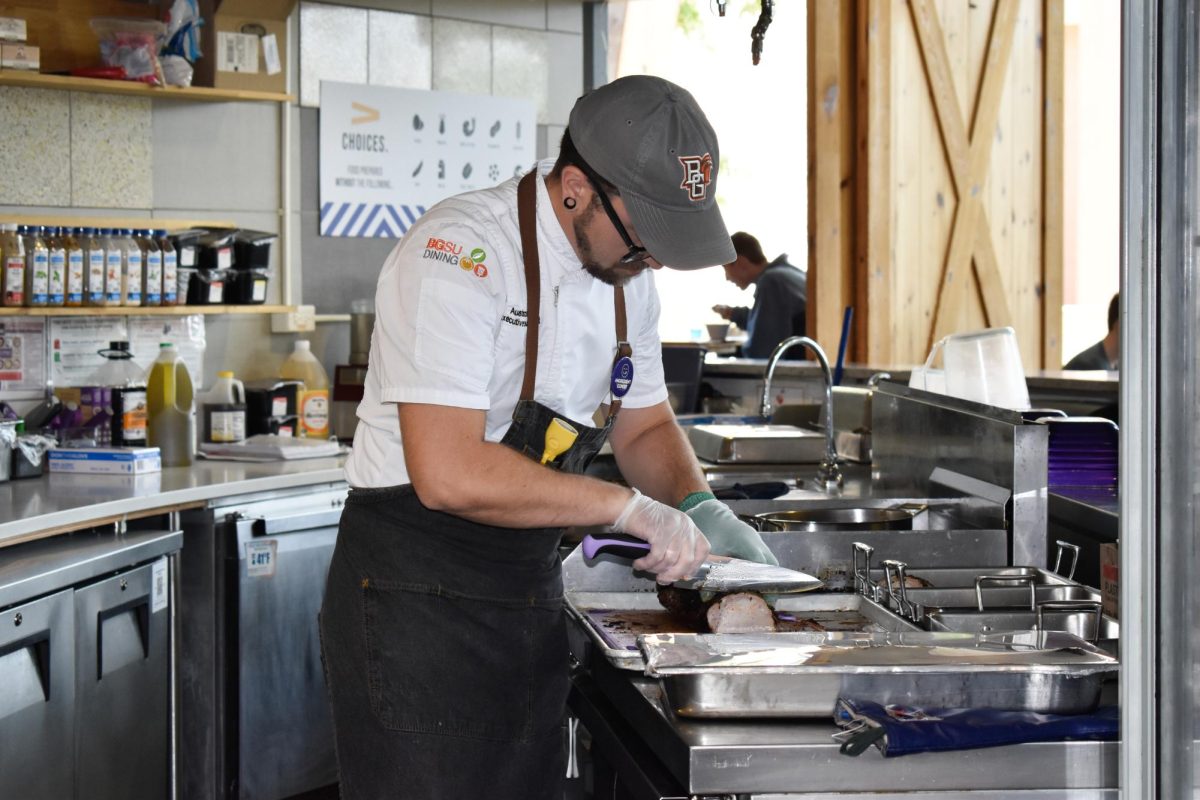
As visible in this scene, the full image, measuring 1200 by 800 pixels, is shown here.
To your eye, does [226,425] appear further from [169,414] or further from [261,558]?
[261,558]

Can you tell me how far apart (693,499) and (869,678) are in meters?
0.77

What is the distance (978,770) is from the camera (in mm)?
1396

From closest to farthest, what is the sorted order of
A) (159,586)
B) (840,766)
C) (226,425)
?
(840,766), (159,586), (226,425)

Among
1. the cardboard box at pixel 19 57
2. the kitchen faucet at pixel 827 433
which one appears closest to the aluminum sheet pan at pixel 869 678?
the kitchen faucet at pixel 827 433

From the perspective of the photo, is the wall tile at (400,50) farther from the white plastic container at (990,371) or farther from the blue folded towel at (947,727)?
the blue folded towel at (947,727)

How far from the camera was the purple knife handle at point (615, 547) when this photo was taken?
190 centimetres

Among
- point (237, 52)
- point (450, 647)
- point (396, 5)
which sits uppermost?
point (396, 5)

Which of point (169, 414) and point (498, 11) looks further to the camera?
point (498, 11)

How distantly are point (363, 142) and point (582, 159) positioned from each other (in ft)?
10.7

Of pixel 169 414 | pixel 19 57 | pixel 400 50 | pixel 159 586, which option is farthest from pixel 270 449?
pixel 400 50

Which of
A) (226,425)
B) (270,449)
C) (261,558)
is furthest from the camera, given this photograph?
(226,425)

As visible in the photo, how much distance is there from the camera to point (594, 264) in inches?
76.9

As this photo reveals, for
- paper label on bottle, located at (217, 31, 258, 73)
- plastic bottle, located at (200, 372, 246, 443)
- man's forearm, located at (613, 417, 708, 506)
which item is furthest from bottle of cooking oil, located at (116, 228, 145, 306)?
man's forearm, located at (613, 417, 708, 506)

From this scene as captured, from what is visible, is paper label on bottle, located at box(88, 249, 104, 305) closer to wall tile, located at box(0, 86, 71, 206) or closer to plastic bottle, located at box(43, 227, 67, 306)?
plastic bottle, located at box(43, 227, 67, 306)
